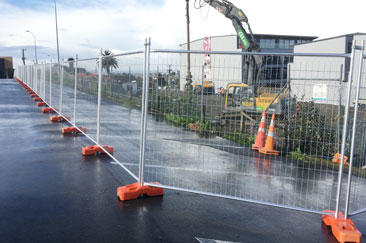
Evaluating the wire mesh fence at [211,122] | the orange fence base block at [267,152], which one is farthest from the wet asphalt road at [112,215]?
the orange fence base block at [267,152]

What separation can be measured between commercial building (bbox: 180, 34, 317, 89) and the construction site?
0.05 metres

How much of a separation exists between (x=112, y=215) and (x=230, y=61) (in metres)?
10.1

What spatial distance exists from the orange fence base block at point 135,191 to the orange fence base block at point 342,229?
241 cm

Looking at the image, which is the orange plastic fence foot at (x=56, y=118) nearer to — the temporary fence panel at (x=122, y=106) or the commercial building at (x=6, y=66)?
the temporary fence panel at (x=122, y=106)

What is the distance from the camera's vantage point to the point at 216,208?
4.65 m

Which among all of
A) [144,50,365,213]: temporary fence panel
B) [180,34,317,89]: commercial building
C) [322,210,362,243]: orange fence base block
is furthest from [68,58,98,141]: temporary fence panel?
[322,210,362,243]: orange fence base block

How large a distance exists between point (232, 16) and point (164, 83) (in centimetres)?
1244

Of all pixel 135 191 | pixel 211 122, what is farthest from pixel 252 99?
pixel 135 191

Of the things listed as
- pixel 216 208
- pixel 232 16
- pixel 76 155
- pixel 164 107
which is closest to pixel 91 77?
pixel 76 155

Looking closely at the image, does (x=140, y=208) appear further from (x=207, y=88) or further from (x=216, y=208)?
(x=207, y=88)

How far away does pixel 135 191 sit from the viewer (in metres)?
4.83

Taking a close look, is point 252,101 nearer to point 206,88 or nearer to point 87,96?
point 206,88

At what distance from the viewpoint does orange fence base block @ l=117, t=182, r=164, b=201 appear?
15.6 ft

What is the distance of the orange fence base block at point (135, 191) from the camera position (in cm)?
477
